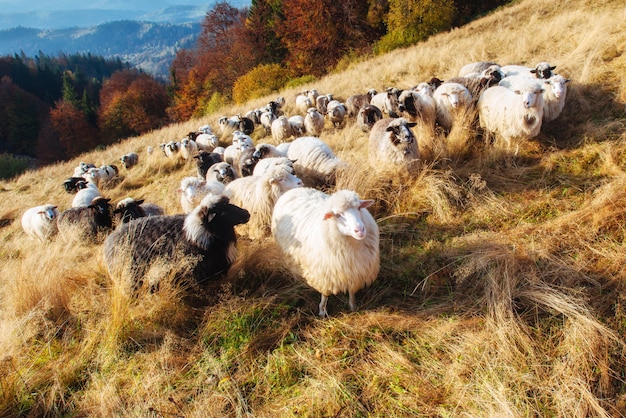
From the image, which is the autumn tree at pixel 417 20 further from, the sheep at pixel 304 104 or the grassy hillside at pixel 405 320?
the grassy hillside at pixel 405 320

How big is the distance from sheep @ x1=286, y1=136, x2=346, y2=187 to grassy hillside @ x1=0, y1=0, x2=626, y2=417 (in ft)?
2.41

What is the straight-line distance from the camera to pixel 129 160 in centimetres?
1377

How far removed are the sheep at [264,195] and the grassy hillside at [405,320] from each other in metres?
0.39

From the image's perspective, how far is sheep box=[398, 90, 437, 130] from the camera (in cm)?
576

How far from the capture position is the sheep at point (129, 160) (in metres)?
13.6

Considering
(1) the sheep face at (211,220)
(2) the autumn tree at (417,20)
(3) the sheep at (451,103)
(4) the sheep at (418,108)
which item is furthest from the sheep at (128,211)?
(2) the autumn tree at (417,20)

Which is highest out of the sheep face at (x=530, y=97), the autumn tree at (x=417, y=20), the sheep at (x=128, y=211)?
the autumn tree at (x=417, y=20)

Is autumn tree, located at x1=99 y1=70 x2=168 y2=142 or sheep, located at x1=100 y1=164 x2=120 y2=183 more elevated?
autumn tree, located at x1=99 y1=70 x2=168 y2=142

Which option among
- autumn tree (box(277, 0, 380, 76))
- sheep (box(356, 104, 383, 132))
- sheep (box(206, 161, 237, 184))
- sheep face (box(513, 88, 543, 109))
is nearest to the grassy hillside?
sheep face (box(513, 88, 543, 109))

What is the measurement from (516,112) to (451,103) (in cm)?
109

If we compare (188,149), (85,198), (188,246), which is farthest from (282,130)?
(188,246)

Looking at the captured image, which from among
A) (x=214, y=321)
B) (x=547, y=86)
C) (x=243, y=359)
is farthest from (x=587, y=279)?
(x=547, y=86)

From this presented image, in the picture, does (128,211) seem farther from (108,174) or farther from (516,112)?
(108,174)

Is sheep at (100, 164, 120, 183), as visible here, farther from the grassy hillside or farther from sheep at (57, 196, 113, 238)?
the grassy hillside
